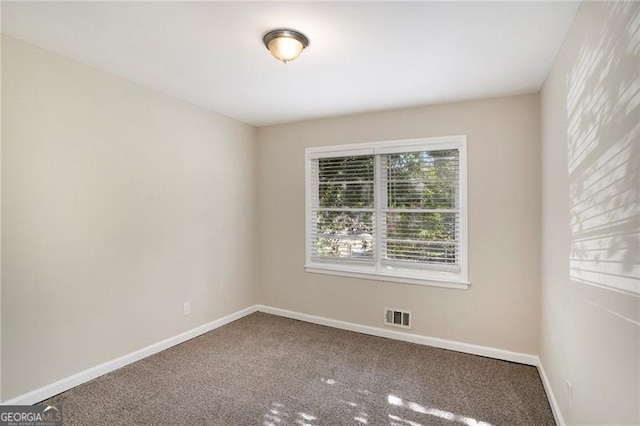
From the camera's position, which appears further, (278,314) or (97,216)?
(278,314)

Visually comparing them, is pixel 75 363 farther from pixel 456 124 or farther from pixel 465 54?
pixel 456 124

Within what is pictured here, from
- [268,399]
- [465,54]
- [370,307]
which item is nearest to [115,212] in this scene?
[268,399]

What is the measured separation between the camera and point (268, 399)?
8.00 ft

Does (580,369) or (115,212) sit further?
(115,212)

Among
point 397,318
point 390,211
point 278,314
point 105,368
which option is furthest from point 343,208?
point 105,368

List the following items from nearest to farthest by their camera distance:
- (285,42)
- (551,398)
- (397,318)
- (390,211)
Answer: (285,42) < (551,398) < (397,318) < (390,211)

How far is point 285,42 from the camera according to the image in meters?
2.10

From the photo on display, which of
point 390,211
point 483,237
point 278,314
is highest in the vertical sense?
point 390,211

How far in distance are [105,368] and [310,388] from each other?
68.0 inches

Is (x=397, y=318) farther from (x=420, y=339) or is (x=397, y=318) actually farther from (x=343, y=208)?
(x=343, y=208)

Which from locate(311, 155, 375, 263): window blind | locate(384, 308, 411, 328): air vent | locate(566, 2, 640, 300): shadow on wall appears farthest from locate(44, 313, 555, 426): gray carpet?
locate(566, 2, 640, 300): shadow on wall

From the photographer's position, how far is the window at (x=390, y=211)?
3400 millimetres

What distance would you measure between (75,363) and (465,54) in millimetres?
3737

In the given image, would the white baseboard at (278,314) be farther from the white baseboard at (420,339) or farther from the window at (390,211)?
the window at (390,211)
